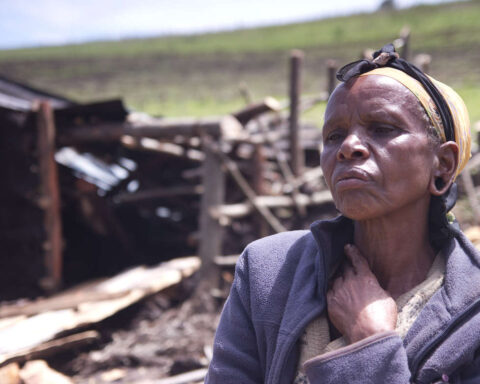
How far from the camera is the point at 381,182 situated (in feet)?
4.41

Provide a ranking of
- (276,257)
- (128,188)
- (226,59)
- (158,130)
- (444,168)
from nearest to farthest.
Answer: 1. (444,168)
2. (276,257)
3. (158,130)
4. (128,188)
5. (226,59)

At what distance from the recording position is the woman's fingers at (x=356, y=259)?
4.75ft

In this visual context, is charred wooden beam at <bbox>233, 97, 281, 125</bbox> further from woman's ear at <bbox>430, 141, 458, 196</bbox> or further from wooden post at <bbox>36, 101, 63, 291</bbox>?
woman's ear at <bbox>430, 141, 458, 196</bbox>

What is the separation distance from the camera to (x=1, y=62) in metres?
40.0

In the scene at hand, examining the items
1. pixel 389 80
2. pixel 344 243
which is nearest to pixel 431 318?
pixel 344 243

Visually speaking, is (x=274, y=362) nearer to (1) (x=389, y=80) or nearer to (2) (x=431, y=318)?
(2) (x=431, y=318)

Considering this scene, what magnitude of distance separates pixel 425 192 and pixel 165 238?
762cm

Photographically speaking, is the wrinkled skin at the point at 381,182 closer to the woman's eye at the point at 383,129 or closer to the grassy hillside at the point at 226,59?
the woman's eye at the point at 383,129

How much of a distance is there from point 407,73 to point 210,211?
4923mm

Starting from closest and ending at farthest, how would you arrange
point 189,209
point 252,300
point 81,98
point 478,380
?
point 478,380
point 252,300
point 189,209
point 81,98

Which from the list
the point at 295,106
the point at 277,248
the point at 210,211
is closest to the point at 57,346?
the point at 210,211

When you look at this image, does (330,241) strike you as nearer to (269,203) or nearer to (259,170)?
(269,203)

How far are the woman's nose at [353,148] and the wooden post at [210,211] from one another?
491cm

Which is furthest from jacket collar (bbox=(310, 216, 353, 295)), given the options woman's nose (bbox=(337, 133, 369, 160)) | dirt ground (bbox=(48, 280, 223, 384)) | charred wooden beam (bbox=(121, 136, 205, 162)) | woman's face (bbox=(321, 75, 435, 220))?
charred wooden beam (bbox=(121, 136, 205, 162))
